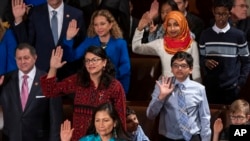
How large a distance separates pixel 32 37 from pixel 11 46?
0.51ft

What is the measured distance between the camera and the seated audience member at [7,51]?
5.09 meters

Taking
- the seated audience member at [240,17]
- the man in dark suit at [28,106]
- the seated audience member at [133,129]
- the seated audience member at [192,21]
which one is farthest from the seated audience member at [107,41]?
the seated audience member at [240,17]

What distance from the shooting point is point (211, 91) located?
17.6 feet

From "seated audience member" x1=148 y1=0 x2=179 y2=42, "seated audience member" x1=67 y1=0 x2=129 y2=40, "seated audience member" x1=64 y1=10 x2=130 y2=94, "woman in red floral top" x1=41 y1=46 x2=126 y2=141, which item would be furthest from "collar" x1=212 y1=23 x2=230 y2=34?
"woman in red floral top" x1=41 y1=46 x2=126 y2=141

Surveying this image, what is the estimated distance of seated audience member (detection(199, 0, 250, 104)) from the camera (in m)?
5.21

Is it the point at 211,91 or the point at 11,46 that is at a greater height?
the point at 11,46

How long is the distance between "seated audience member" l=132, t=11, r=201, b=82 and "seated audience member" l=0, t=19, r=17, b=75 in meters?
0.85

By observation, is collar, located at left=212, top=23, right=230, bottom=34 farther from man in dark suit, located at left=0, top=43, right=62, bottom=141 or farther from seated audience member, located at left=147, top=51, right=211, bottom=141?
man in dark suit, located at left=0, top=43, right=62, bottom=141

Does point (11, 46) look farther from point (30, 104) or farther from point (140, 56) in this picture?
point (140, 56)

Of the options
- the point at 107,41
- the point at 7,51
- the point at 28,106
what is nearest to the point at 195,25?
the point at 107,41

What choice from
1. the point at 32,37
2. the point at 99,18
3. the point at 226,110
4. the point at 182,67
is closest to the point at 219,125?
the point at 182,67

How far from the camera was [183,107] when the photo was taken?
4543 mm

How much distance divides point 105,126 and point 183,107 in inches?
26.9

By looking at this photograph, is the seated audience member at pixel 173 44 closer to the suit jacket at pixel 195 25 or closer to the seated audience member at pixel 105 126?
the suit jacket at pixel 195 25
